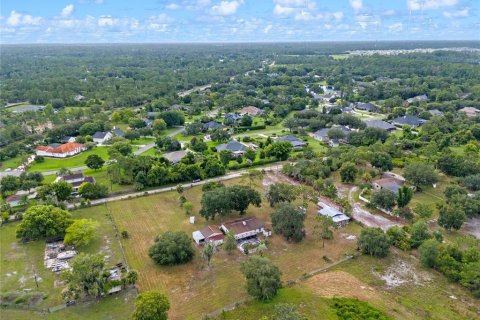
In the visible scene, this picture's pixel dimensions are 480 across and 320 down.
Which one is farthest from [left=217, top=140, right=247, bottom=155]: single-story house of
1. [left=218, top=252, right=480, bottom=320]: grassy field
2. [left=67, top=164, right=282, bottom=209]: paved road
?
[left=218, top=252, right=480, bottom=320]: grassy field

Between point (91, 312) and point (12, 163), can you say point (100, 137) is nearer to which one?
point (12, 163)

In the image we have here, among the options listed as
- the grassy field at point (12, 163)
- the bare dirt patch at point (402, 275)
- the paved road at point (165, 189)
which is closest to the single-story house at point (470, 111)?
the paved road at point (165, 189)

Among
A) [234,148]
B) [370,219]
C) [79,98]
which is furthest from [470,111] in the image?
[79,98]

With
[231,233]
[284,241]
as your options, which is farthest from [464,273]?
[231,233]

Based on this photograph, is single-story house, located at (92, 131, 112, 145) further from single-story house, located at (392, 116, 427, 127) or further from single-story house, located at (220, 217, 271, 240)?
single-story house, located at (392, 116, 427, 127)

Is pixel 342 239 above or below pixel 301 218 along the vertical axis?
below

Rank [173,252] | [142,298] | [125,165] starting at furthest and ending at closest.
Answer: [125,165]
[173,252]
[142,298]

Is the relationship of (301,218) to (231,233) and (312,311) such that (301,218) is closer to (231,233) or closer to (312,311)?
(231,233)

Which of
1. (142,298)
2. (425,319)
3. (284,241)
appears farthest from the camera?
(284,241)
